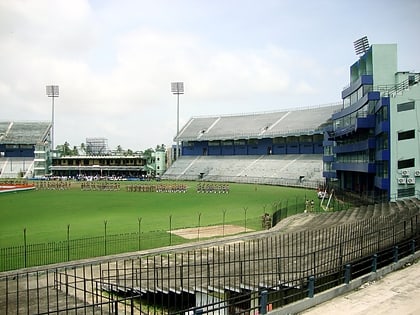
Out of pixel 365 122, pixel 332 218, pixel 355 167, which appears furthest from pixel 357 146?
pixel 332 218

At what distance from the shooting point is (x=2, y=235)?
94.3ft

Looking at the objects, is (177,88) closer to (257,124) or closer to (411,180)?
(257,124)

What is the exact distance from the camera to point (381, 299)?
532 inches

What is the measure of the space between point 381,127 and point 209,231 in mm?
21743

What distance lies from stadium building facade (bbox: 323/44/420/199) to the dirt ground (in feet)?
61.1

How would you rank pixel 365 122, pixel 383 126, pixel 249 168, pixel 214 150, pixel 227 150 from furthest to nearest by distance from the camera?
pixel 214 150 → pixel 227 150 → pixel 249 168 → pixel 365 122 → pixel 383 126

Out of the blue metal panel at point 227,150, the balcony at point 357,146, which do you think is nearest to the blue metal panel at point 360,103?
the balcony at point 357,146

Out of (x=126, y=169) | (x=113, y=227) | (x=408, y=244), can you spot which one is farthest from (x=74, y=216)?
(x=126, y=169)

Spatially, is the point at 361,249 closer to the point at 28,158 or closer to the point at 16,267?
the point at 16,267

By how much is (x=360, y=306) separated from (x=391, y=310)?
855 mm

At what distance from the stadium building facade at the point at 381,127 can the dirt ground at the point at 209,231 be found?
733 inches

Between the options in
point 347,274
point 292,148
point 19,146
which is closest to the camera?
point 347,274

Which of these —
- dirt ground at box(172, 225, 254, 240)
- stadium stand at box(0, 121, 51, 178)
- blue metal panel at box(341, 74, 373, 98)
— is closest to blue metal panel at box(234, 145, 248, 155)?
blue metal panel at box(341, 74, 373, 98)

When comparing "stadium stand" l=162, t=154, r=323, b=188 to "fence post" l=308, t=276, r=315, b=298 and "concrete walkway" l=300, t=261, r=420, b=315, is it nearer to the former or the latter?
"concrete walkway" l=300, t=261, r=420, b=315
